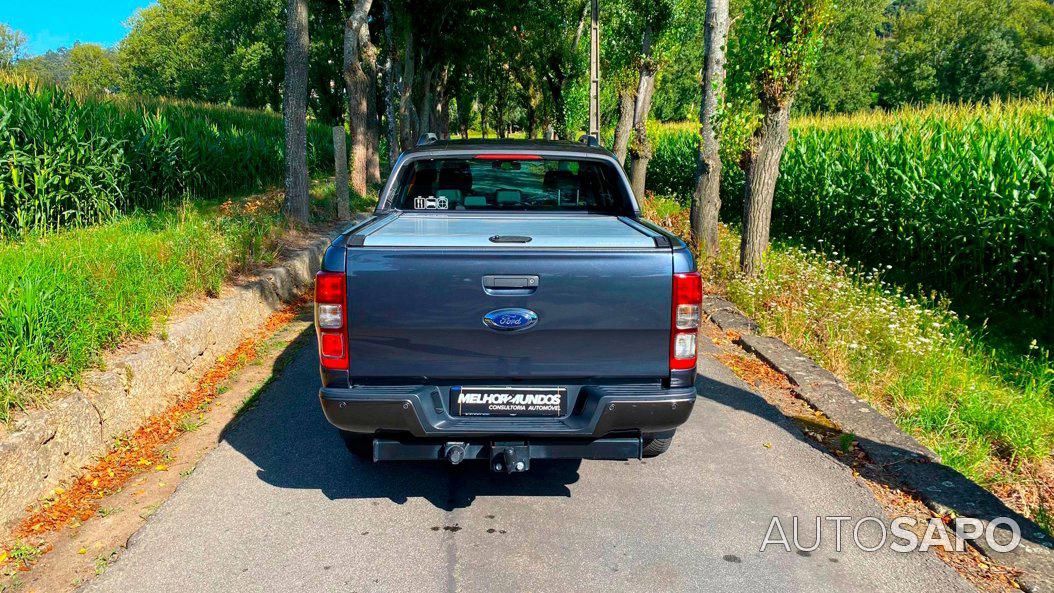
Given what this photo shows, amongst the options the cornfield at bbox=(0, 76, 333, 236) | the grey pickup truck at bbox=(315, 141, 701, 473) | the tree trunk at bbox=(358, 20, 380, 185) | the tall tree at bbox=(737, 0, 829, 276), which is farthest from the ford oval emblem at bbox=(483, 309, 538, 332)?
the tree trunk at bbox=(358, 20, 380, 185)

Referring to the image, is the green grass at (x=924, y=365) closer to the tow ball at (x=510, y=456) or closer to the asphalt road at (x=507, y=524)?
the asphalt road at (x=507, y=524)

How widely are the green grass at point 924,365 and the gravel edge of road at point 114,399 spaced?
5.47 meters

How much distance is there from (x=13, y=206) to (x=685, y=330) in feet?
29.5

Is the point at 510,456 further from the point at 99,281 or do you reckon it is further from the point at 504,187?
the point at 99,281

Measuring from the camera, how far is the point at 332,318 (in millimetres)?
3484

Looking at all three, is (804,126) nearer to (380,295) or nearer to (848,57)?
(380,295)

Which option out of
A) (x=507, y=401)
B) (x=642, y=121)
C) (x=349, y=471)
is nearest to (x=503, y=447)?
(x=507, y=401)

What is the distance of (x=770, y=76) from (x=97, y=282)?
7.73 meters

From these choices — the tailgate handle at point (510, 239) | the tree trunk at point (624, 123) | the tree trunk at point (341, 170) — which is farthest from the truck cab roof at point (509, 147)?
the tree trunk at point (624, 123)

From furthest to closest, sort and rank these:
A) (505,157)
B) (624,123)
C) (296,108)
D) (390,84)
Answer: (390,84)
(624,123)
(296,108)
(505,157)

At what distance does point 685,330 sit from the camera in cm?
353

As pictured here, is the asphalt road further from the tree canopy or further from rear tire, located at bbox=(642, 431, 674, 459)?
the tree canopy

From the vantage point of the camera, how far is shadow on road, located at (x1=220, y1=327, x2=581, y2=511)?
4289 mm

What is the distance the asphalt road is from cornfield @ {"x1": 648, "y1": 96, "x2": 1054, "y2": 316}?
473 centimetres
